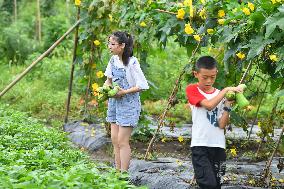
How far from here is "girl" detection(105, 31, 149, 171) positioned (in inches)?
253

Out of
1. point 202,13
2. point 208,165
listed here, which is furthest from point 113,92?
point 208,165

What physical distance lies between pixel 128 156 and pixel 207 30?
1350mm

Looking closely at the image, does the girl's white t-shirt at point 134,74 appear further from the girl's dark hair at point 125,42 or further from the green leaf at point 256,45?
the green leaf at point 256,45

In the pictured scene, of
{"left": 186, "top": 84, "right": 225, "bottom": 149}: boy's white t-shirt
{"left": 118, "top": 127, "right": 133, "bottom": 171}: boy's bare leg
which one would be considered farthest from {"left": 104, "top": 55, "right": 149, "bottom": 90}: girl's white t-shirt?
{"left": 186, "top": 84, "right": 225, "bottom": 149}: boy's white t-shirt

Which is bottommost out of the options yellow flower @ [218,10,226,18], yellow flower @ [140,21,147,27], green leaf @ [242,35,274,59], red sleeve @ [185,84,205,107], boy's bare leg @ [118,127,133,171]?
boy's bare leg @ [118,127,133,171]

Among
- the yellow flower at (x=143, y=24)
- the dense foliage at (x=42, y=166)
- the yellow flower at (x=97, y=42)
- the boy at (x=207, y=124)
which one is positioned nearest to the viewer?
the dense foliage at (x=42, y=166)

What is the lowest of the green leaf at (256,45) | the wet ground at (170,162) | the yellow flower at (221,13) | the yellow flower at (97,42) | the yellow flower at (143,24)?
the wet ground at (170,162)

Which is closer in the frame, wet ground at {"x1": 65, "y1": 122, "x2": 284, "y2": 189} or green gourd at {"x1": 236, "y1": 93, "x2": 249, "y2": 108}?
green gourd at {"x1": 236, "y1": 93, "x2": 249, "y2": 108}

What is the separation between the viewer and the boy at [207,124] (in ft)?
16.7

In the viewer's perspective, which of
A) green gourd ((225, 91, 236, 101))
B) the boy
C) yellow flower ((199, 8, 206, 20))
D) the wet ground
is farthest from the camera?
yellow flower ((199, 8, 206, 20))

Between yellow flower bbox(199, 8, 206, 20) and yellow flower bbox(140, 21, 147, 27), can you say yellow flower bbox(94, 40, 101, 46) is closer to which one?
yellow flower bbox(140, 21, 147, 27)

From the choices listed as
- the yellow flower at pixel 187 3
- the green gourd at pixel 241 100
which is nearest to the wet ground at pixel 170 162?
the green gourd at pixel 241 100

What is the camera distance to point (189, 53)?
7.23 meters

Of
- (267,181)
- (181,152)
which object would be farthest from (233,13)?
(181,152)
